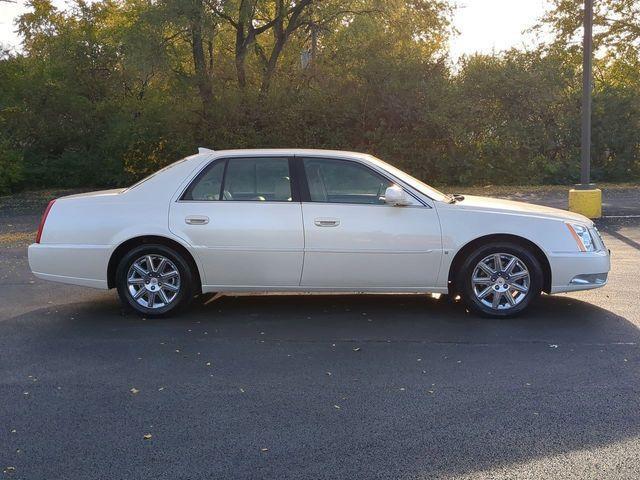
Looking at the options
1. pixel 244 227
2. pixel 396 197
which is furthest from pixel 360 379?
pixel 244 227

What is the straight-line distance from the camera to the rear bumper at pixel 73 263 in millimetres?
6762

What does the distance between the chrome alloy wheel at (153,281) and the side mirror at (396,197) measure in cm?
206

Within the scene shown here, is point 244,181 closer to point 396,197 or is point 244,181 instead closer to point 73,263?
point 396,197

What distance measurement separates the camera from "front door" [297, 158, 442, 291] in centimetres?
655

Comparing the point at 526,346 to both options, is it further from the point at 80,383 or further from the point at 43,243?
the point at 43,243

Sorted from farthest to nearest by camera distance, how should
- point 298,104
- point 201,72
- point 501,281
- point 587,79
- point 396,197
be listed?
point 201,72
point 298,104
point 587,79
point 501,281
point 396,197

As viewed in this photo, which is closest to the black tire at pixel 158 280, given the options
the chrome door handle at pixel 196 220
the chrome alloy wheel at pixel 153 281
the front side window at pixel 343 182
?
the chrome alloy wheel at pixel 153 281

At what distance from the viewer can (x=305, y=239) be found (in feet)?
21.6

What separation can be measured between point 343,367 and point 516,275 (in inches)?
84.5

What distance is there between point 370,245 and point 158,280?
2009 mm

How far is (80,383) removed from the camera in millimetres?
5016

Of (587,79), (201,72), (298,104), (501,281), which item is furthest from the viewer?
(201,72)

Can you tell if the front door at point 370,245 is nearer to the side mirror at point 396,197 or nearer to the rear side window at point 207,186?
the side mirror at point 396,197

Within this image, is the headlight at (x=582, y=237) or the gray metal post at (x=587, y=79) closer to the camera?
the headlight at (x=582, y=237)
